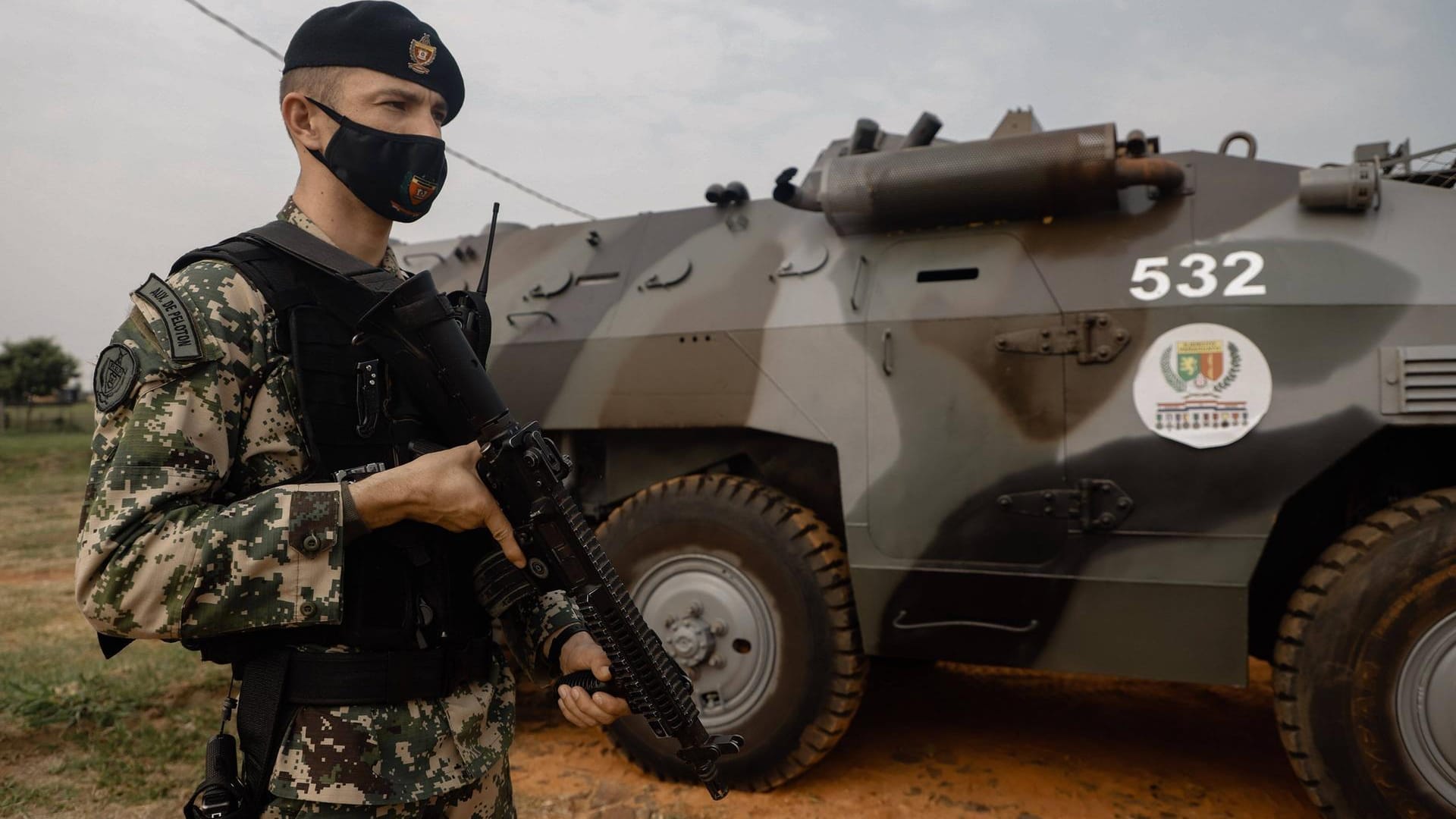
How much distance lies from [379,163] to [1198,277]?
249 centimetres

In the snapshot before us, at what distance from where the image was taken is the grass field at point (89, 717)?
3.41 metres

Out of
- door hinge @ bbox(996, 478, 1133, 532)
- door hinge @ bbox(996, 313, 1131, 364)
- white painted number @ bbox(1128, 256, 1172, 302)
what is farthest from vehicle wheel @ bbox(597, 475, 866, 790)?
white painted number @ bbox(1128, 256, 1172, 302)

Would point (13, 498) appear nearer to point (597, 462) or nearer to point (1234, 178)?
point (597, 462)

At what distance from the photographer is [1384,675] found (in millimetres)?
2756

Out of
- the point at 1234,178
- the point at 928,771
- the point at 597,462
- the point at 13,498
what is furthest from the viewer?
the point at 13,498

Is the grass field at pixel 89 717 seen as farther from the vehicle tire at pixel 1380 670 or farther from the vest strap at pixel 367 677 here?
the vehicle tire at pixel 1380 670

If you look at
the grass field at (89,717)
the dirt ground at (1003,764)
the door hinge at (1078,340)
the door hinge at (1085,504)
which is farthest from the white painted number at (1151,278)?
the grass field at (89,717)

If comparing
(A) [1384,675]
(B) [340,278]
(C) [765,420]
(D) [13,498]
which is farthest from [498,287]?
(D) [13,498]

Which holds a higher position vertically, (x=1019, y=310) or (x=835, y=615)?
(x=1019, y=310)

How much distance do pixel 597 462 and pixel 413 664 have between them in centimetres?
280

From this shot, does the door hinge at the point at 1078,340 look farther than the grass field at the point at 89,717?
No

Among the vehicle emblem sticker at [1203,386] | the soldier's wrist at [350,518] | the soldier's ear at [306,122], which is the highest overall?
the soldier's ear at [306,122]

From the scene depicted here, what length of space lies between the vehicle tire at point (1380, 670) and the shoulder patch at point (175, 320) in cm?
289

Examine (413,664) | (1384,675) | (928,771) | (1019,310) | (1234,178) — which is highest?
(1234,178)
